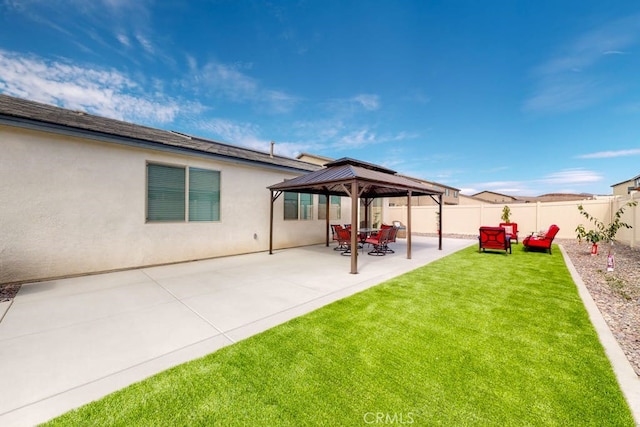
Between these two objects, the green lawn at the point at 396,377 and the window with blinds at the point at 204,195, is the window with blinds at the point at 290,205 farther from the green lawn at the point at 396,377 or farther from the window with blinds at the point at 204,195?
the green lawn at the point at 396,377

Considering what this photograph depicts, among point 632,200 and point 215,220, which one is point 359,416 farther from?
point 632,200

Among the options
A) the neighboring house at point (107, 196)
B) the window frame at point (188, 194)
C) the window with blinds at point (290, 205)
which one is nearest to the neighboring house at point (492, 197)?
the window with blinds at point (290, 205)

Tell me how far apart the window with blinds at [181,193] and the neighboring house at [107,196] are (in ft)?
0.09

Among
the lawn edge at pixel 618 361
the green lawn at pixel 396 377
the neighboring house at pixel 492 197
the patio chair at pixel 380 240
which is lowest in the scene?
the green lawn at pixel 396 377

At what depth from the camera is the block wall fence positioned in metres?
10.8

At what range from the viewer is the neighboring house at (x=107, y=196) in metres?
Answer: 5.30

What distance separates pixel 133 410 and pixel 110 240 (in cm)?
610

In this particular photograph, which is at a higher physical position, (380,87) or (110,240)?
(380,87)


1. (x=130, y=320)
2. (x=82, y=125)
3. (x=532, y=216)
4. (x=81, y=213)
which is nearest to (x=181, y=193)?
(x=81, y=213)

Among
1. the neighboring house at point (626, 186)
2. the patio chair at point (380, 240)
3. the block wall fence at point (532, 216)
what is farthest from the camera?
the neighboring house at point (626, 186)

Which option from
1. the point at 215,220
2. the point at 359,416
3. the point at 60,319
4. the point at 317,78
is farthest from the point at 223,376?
the point at 317,78

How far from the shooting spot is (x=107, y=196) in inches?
249

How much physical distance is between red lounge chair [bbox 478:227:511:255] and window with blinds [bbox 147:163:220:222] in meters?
10.2

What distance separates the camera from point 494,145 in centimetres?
2145
